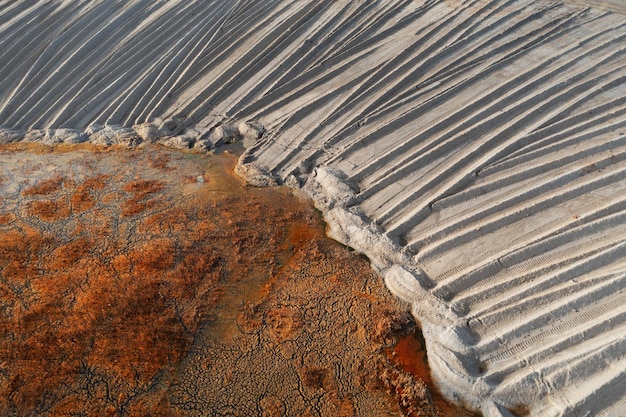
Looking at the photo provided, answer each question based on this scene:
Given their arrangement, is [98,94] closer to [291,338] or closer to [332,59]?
[332,59]

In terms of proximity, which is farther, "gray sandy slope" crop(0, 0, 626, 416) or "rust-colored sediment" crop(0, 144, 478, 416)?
"gray sandy slope" crop(0, 0, 626, 416)

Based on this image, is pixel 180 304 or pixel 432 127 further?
pixel 432 127

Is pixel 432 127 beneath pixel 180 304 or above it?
beneath

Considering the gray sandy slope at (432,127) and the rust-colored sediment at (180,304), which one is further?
the gray sandy slope at (432,127)

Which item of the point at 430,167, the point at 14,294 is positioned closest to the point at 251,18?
the point at 430,167
